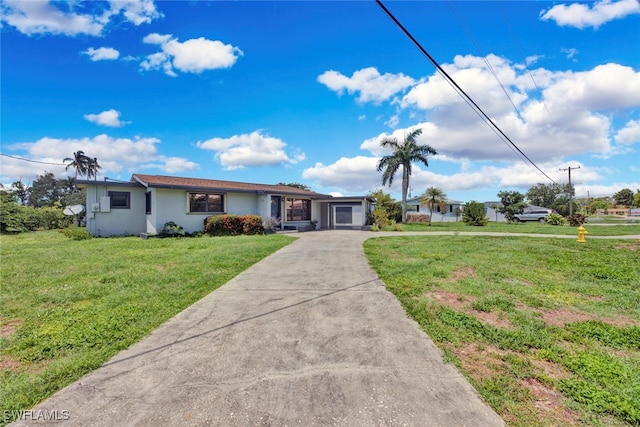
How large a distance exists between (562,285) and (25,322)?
32.1 feet

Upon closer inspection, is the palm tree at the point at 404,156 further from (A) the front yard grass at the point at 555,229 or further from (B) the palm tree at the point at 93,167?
(B) the palm tree at the point at 93,167

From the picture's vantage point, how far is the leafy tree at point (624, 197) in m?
67.2

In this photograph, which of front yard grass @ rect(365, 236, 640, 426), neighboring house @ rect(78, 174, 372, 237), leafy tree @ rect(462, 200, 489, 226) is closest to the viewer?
front yard grass @ rect(365, 236, 640, 426)

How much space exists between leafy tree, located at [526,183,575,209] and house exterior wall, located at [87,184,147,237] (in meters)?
67.8

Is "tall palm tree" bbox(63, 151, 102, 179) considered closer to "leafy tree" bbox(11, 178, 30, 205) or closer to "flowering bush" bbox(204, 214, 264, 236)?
"leafy tree" bbox(11, 178, 30, 205)

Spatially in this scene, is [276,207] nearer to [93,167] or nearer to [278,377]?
[278,377]

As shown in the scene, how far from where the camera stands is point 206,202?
55.1ft

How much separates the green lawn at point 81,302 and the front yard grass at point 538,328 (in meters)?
3.94

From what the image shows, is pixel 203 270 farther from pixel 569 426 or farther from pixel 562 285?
pixel 562 285

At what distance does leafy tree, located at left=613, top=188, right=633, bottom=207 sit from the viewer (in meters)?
67.2

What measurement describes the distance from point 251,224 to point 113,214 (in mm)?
7182

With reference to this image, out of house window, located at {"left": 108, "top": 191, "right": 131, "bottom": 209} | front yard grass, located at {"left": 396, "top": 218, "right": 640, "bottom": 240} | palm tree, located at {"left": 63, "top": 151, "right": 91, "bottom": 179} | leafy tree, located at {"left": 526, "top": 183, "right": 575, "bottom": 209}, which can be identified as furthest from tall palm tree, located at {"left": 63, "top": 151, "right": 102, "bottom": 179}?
leafy tree, located at {"left": 526, "top": 183, "right": 575, "bottom": 209}

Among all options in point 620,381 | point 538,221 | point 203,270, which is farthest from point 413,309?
point 538,221

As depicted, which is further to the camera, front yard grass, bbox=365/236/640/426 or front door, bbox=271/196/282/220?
front door, bbox=271/196/282/220
